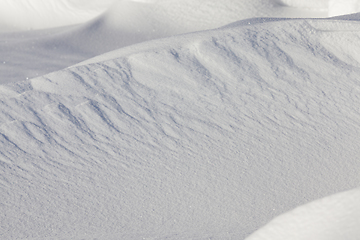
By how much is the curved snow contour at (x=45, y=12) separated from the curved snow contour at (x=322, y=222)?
12.0ft

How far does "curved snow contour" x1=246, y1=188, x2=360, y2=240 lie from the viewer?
2.19 ft

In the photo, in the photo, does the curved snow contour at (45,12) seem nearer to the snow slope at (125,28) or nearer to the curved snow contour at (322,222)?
the snow slope at (125,28)

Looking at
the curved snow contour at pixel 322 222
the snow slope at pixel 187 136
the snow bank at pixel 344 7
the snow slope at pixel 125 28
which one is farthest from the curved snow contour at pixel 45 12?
the curved snow contour at pixel 322 222

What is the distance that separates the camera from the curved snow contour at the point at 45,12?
4.04m

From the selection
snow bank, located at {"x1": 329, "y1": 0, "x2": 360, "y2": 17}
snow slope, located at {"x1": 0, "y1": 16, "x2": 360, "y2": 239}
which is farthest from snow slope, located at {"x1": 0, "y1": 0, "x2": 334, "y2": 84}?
snow slope, located at {"x1": 0, "y1": 16, "x2": 360, "y2": 239}

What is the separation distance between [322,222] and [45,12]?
4.06m

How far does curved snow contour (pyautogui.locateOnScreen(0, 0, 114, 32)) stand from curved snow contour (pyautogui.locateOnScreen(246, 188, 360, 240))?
3.64m

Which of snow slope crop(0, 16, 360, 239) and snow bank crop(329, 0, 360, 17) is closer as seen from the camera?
snow slope crop(0, 16, 360, 239)

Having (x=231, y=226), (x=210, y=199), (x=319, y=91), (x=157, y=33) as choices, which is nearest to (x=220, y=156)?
(x=210, y=199)

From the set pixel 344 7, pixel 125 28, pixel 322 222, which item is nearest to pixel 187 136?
pixel 322 222

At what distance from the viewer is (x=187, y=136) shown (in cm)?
150

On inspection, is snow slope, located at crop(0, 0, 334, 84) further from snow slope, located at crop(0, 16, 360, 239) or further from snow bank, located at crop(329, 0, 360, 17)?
snow slope, located at crop(0, 16, 360, 239)

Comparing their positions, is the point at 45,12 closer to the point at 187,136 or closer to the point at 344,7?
the point at 344,7

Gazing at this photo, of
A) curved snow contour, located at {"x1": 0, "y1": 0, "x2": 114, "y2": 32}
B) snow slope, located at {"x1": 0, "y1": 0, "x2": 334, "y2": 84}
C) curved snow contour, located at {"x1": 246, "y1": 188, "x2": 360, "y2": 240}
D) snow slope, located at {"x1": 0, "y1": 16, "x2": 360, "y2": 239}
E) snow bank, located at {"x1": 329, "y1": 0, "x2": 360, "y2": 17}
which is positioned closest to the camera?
curved snow contour, located at {"x1": 246, "y1": 188, "x2": 360, "y2": 240}
